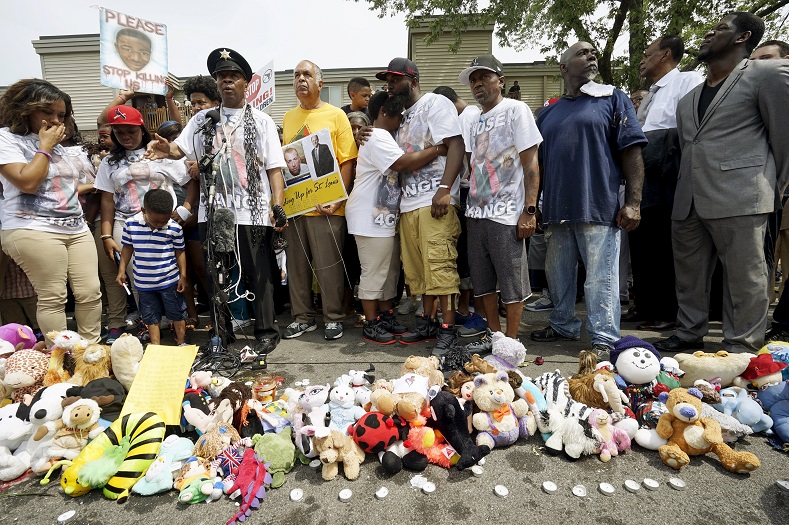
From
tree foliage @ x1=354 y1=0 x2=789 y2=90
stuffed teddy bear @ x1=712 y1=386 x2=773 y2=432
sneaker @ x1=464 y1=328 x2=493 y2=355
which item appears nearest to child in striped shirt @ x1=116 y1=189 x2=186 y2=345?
sneaker @ x1=464 y1=328 x2=493 y2=355

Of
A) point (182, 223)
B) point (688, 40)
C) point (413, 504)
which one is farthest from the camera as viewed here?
point (688, 40)

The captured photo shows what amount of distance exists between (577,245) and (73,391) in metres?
3.49

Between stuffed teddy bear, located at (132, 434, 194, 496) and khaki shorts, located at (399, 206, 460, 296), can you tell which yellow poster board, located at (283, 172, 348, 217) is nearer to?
khaki shorts, located at (399, 206, 460, 296)

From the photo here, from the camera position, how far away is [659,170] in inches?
148

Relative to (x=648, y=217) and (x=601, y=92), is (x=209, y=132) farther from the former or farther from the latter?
(x=648, y=217)

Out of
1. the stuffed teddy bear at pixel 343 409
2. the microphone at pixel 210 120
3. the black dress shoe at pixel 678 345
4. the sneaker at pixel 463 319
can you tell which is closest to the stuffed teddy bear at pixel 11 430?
the stuffed teddy bear at pixel 343 409

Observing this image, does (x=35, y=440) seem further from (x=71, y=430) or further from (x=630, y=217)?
(x=630, y=217)

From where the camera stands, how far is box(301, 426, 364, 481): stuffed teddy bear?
1902 millimetres

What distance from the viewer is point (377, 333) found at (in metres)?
3.68

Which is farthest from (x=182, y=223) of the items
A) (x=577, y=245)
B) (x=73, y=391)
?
(x=577, y=245)

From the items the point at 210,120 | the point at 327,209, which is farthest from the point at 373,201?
the point at 210,120

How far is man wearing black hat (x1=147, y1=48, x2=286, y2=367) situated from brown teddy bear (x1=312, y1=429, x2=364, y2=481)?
138 centimetres

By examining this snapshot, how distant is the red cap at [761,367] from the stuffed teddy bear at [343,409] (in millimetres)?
2251

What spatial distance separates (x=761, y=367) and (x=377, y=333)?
103 inches
